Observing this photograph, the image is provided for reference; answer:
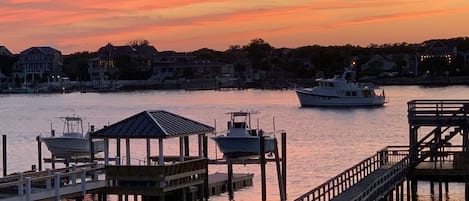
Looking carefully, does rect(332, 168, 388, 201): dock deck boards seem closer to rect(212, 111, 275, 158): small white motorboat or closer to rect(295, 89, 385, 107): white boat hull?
rect(212, 111, 275, 158): small white motorboat

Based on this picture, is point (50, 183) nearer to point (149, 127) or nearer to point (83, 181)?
point (83, 181)

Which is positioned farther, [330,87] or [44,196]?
[330,87]

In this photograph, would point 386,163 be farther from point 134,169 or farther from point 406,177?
point 134,169

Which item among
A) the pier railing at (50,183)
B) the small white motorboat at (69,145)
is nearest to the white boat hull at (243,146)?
the small white motorboat at (69,145)

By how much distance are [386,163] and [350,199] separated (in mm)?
11536

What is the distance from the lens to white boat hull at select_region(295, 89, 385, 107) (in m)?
139

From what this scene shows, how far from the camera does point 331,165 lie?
65500 millimetres

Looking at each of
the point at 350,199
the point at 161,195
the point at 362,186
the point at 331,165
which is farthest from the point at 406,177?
the point at 331,165

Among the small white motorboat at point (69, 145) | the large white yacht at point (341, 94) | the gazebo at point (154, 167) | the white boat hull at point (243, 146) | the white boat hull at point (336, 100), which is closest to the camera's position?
the gazebo at point (154, 167)

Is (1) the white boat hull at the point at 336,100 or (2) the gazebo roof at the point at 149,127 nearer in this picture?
(2) the gazebo roof at the point at 149,127

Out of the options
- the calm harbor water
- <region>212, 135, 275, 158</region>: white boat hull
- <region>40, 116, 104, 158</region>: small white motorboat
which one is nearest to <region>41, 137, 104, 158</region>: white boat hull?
<region>40, 116, 104, 158</region>: small white motorboat

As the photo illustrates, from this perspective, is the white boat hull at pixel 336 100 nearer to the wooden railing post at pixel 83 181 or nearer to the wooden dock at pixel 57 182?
the wooden dock at pixel 57 182

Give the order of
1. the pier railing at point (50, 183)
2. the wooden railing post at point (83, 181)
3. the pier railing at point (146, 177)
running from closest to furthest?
1. the pier railing at point (50, 183)
2. the wooden railing post at point (83, 181)
3. the pier railing at point (146, 177)

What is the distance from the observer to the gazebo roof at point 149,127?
31.0 m
